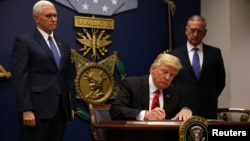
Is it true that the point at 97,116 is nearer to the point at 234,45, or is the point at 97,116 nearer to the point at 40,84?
the point at 40,84

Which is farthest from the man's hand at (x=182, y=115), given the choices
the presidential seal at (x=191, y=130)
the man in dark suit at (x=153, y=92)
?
the presidential seal at (x=191, y=130)

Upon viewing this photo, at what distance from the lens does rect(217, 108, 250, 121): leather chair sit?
4.67 meters

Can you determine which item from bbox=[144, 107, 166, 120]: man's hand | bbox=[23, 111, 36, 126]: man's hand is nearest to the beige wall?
bbox=[144, 107, 166, 120]: man's hand

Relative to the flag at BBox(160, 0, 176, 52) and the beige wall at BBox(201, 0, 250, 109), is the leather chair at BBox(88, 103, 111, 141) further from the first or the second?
the beige wall at BBox(201, 0, 250, 109)

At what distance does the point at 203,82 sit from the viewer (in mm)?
4160

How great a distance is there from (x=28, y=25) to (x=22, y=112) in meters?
1.54

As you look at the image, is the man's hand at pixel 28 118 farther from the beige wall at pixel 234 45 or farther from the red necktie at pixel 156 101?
the beige wall at pixel 234 45

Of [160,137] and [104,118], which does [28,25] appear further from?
[160,137]

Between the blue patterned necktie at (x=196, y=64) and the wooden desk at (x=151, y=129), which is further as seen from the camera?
the blue patterned necktie at (x=196, y=64)

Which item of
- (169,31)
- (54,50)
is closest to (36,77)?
(54,50)

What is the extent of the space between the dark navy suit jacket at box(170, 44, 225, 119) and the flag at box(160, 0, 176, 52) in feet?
2.94

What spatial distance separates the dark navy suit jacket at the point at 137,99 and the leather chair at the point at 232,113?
1.71m

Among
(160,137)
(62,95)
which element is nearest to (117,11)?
(62,95)

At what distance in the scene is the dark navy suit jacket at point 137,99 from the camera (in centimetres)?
296
